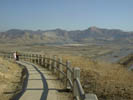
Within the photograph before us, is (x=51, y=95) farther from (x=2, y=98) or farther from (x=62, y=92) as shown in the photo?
(x=2, y=98)

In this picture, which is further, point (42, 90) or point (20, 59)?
point (20, 59)

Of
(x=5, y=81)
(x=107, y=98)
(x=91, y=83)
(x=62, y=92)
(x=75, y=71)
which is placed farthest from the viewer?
(x=5, y=81)

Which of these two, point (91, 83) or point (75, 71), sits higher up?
point (75, 71)

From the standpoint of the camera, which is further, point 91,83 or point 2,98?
point 91,83

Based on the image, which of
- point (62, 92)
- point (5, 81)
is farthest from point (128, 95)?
point (5, 81)

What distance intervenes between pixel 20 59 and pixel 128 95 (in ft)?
73.4

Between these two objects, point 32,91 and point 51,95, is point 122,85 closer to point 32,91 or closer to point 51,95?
point 51,95

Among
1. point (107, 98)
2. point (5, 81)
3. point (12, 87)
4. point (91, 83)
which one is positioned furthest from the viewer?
point (5, 81)

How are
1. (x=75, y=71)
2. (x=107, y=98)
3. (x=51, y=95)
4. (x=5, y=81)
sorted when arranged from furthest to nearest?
1. (x=5, y=81)
2. (x=51, y=95)
3. (x=107, y=98)
4. (x=75, y=71)

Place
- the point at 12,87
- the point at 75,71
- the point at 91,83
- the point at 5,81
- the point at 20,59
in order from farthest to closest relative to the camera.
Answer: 1. the point at 20,59
2. the point at 5,81
3. the point at 12,87
4. the point at 91,83
5. the point at 75,71

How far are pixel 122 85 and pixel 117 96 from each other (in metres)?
1.30

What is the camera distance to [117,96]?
746 centimetres

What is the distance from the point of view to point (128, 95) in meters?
7.45

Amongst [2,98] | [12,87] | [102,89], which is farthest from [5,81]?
[102,89]
